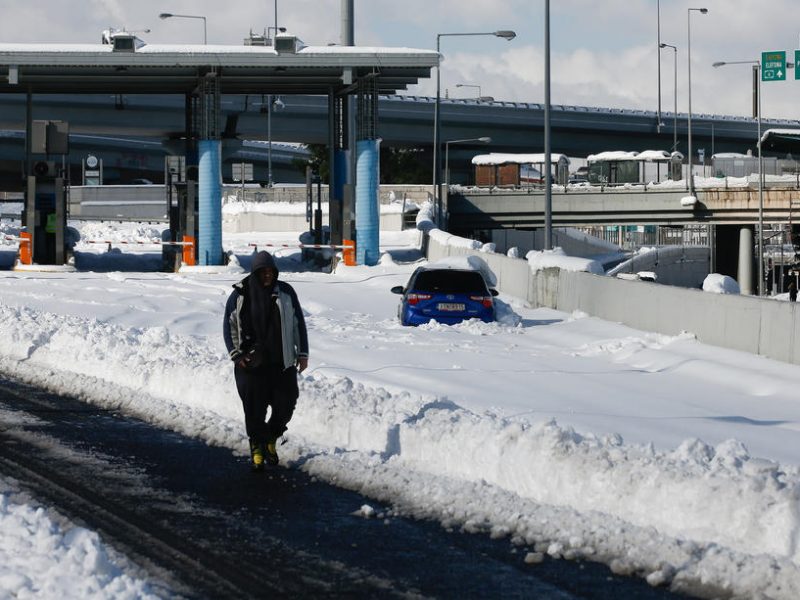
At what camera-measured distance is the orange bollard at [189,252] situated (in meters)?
49.0

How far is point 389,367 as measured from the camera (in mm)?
19984

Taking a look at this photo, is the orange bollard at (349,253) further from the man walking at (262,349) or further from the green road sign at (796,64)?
the man walking at (262,349)

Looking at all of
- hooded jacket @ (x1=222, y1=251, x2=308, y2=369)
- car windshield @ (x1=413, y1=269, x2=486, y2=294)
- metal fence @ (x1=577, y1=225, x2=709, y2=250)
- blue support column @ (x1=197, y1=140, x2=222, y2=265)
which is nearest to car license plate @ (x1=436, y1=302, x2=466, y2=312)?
car windshield @ (x1=413, y1=269, x2=486, y2=294)

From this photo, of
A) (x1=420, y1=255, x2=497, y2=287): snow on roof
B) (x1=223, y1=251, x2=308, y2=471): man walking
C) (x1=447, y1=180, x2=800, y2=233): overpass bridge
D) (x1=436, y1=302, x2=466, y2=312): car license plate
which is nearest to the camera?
(x1=223, y1=251, x2=308, y2=471): man walking

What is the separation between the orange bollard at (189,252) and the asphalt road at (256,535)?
3615 cm

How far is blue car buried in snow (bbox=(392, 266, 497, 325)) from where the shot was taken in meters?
27.2

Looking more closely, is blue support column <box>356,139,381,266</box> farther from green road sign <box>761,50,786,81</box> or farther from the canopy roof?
green road sign <box>761,50,786,81</box>

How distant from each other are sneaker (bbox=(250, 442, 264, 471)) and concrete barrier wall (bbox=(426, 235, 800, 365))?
11.4m

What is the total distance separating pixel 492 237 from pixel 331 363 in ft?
238

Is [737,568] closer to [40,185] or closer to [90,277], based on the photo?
[90,277]

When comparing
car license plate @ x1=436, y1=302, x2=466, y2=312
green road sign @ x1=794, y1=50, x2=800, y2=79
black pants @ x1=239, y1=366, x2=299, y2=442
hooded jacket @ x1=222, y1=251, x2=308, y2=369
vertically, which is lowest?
black pants @ x1=239, y1=366, x2=299, y2=442

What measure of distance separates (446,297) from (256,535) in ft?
60.1

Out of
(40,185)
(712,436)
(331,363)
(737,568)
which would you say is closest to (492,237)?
(40,185)

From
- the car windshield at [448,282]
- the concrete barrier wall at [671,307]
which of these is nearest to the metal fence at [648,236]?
the concrete barrier wall at [671,307]
